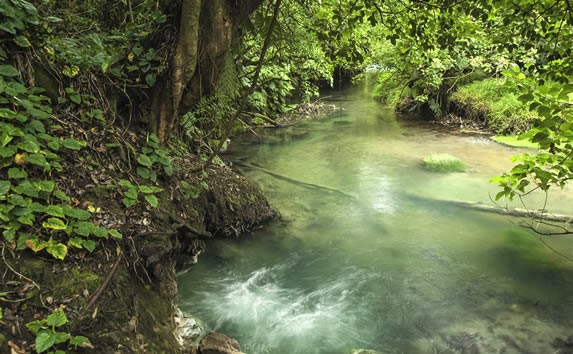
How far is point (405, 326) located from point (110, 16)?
17.4 ft

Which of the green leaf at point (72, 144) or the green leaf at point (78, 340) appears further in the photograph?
the green leaf at point (72, 144)

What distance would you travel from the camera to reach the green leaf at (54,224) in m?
2.66

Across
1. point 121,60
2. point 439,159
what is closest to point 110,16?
point 121,60

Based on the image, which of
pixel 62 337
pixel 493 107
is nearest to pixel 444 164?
pixel 493 107

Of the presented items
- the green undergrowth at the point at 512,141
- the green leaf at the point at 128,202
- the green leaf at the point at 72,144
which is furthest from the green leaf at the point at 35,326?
the green undergrowth at the point at 512,141

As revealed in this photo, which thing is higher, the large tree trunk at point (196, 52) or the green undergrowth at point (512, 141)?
the large tree trunk at point (196, 52)

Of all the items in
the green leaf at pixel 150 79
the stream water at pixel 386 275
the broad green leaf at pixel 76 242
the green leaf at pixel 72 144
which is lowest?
the stream water at pixel 386 275

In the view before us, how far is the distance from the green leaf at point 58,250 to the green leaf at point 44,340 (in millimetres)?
554

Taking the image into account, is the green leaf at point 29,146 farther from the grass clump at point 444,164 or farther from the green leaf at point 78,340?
the grass clump at point 444,164

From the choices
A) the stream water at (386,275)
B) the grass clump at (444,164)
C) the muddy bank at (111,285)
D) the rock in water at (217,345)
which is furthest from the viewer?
the grass clump at (444,164)

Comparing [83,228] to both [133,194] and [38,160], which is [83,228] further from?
[133,194]

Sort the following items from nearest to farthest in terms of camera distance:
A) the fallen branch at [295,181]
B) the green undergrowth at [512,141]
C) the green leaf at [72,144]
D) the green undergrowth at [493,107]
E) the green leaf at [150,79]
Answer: the green leaf at [72,144], the green leaf at [150,79], the fallen branch at [295,181], the green undergrowth at [512,141], the green undergrowth at [493,107]

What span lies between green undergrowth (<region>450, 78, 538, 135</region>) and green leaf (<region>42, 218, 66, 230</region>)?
12.4 m

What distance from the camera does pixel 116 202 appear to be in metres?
3.49
